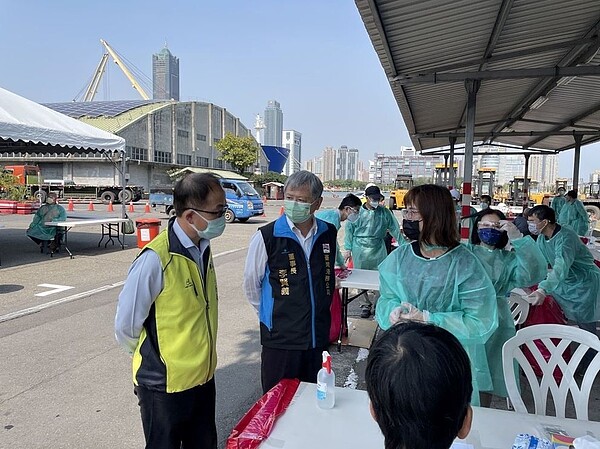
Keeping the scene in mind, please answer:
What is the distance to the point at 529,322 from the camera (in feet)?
13.4

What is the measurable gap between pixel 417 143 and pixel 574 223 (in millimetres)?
7219

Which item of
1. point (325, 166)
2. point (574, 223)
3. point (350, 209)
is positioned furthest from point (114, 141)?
point (325, 166)

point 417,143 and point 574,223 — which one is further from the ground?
point 417,143

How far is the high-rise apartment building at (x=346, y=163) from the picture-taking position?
398ft

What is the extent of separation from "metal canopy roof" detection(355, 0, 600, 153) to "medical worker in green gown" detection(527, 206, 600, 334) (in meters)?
2.08

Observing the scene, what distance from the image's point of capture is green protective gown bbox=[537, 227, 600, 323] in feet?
12.3

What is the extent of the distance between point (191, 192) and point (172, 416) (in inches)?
36.7

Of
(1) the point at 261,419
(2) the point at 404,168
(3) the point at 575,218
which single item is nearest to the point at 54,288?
(1) the point at 261,419

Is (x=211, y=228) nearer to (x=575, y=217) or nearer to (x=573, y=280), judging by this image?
(x=573, y=280)

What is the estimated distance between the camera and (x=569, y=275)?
12.9ft

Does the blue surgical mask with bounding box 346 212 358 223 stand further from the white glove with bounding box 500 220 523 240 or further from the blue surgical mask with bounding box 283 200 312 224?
the blue surgical mask with bounding box 283 200 312 224

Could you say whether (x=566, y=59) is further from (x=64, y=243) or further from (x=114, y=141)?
(x=64, y=243)

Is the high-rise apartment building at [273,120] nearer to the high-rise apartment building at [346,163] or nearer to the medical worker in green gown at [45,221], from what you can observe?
the high-rise apartment building at [346,163]

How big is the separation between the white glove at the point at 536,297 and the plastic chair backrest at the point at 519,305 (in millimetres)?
48
